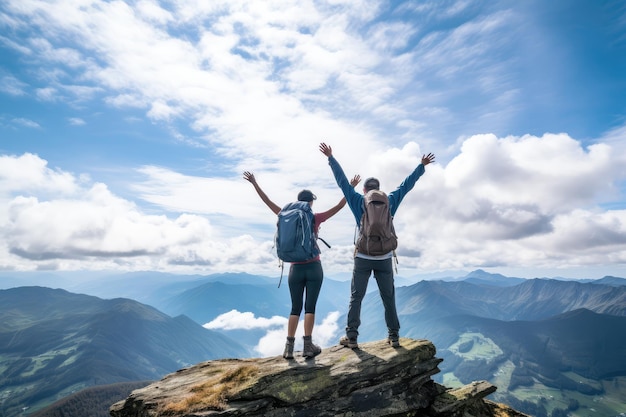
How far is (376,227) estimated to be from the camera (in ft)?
35.4

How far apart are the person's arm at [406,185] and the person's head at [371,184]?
608 mm

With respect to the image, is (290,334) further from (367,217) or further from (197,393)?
(367,217)

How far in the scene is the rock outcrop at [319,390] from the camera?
33.9ft

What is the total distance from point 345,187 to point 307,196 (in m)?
1.36

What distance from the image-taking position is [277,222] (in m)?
11.3

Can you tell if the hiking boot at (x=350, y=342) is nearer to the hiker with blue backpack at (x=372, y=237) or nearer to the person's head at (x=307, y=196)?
the hiker with blue backpack at (x=372, y=237)

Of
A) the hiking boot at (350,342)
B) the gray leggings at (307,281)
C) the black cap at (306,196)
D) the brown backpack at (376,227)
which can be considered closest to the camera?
the brown backpack at (376,227)

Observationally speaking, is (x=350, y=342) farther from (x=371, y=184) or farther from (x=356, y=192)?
(x=371, y=184)

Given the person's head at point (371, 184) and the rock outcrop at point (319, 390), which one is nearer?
the rock outcrop at point (319, 390)

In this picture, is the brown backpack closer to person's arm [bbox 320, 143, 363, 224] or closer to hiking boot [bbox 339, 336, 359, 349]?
person's arm [bbox 320, 143, 363, 224]

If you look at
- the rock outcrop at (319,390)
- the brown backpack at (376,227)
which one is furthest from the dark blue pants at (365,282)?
the rock outcrop at (319,390)

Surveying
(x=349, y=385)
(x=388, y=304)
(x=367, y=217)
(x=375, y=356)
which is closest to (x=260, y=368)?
(x=349, y=385)

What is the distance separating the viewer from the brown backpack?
1077cm

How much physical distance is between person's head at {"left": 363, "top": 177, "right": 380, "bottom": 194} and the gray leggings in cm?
316
